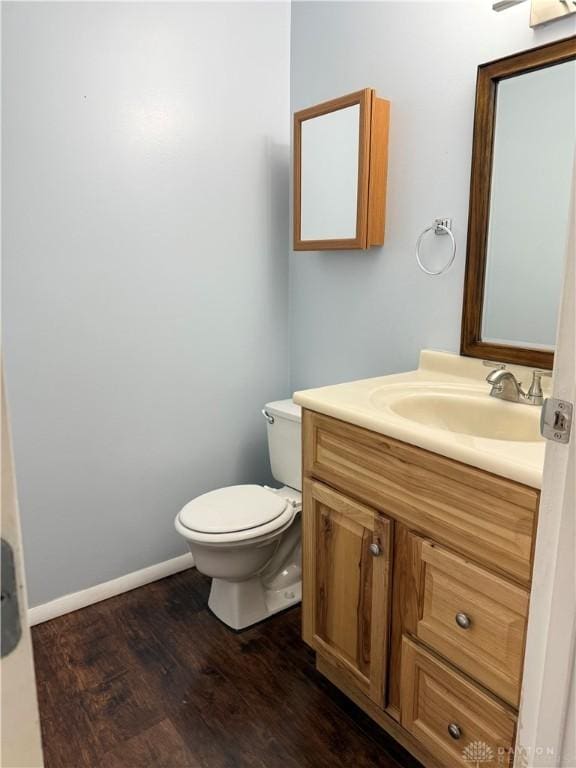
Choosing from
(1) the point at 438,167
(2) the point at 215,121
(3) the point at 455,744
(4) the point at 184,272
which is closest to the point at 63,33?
(2) the point at 215,121

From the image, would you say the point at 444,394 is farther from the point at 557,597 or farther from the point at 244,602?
the point at 244,602

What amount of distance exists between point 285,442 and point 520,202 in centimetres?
116

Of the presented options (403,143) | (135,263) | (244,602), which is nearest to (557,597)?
(244,602)

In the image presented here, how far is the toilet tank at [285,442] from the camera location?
81.4 inches

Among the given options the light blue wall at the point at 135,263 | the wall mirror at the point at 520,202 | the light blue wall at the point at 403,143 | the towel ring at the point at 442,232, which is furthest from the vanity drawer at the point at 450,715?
the light blue wall at the point at 135,263

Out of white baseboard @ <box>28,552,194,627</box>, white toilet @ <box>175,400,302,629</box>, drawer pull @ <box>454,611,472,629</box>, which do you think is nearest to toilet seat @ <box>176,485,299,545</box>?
white toilet @ <box>175,400,302,629</box>

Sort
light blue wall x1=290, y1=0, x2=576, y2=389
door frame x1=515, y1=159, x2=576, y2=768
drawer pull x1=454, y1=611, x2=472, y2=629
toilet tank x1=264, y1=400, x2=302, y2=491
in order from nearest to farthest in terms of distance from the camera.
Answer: door frame x1=515, y1=159, x2=576, y2=768
drawer pull x1=454, y1=611, x2=472, y2=629
light blue wall x1=290, y1=0, x2=576, y2=389
toilet tank x1=264, y1=400, x2=302, y2=491

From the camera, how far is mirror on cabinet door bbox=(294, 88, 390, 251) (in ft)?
5.83

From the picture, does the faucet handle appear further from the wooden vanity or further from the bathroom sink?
the wooden vanity

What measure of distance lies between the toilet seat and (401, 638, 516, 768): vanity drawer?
2.04 feet

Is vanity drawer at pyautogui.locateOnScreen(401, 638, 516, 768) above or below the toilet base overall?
above

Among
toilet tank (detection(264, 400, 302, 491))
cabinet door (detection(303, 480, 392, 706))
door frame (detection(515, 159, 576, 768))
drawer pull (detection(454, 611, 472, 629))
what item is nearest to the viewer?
door frame (detection(515, 159, 576, 768))

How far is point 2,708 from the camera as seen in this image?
13.9 inches

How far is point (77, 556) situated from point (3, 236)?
114 centimetres
